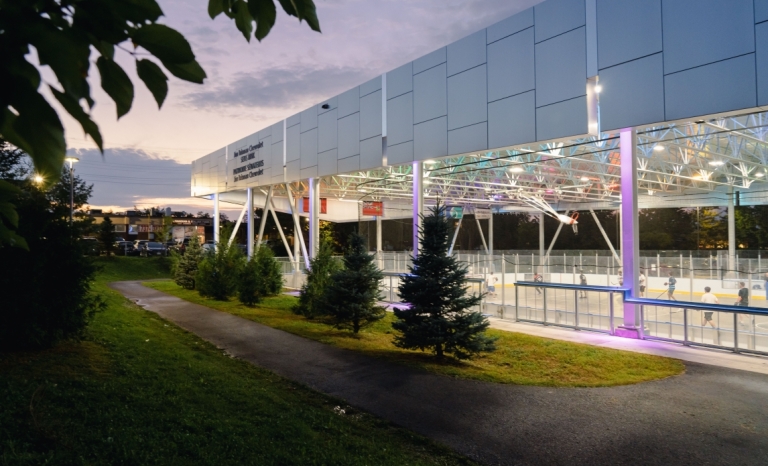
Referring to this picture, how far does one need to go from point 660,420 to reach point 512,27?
1198cm

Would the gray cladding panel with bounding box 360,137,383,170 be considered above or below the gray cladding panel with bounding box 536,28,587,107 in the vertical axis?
below

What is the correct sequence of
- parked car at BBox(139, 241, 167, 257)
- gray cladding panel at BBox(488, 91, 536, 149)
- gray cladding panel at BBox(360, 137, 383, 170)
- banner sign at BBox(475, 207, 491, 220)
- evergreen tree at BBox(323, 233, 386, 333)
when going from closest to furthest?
evergreen tree at BBox(323, 233, 386, 333) < gray cladding panel at BBox(488, 91, 536, 149) < gray cladding panel at BBox(360, 137, 383, 170) < banner sign at BBox(475, 207, 491, 220) < parked car at BBox(139, 241, 167, 257)

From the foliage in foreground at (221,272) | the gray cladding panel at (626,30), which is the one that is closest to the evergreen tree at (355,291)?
the gray cladding panel at (626,30)

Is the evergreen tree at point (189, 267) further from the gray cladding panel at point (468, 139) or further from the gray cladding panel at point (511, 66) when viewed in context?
the gray cladding panel at point (511, 66)

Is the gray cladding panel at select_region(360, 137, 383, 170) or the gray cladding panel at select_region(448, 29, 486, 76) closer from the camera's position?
the gray cladding panel at select_region(448, 29, 486, 76)

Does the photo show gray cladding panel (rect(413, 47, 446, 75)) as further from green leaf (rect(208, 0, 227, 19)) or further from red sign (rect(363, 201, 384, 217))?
green leaf (rect(208, 0, 227, 19))

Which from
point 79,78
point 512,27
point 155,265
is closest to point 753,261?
point 512,27

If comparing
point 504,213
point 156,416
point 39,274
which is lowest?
point 156,416

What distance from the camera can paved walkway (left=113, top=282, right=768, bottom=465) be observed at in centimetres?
615

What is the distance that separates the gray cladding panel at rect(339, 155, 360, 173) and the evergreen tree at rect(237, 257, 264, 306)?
5.69 m

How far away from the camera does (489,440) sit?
6473mm

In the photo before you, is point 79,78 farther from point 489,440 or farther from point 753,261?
point 753,261

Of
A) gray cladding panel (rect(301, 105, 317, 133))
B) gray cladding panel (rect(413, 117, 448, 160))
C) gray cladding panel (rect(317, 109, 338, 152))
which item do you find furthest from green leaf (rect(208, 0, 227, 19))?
gray cladding panel (rect(301, 105, 317, 133))

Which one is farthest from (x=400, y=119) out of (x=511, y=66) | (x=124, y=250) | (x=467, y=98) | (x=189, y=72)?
(x=124, y=250)
